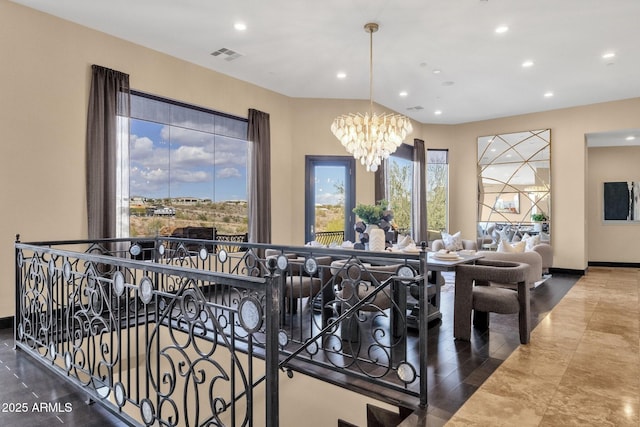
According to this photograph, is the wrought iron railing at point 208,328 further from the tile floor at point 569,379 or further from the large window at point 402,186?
the large window at point 402,186

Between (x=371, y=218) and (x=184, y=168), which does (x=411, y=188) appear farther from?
(x=184, y=168)

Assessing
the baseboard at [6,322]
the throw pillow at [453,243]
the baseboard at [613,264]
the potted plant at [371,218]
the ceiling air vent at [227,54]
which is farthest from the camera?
the baseboard at [613,264]

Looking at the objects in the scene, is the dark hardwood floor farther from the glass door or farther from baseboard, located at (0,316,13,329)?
the glass door

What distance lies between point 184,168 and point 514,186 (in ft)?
24.8

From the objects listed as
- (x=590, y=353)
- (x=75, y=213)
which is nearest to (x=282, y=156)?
(x=75, y=213)

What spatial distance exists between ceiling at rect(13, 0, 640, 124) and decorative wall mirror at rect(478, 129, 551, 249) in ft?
5.33

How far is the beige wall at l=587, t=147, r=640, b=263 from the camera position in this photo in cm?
939

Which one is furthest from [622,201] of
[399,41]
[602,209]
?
[399,41]

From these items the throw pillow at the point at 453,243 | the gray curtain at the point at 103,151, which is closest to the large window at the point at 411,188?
the throw pillow at the point at 453,243

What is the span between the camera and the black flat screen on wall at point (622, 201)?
30.6 ft

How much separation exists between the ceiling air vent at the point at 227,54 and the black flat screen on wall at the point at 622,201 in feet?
32.1

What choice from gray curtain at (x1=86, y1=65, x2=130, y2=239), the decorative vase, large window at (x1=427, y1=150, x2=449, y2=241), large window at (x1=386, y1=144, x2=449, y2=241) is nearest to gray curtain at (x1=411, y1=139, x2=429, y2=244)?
large window at (x1=386, y1=144, x2=449, y2=241)

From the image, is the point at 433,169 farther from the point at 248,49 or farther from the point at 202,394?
the point at 202,394

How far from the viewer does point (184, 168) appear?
6035 mm
